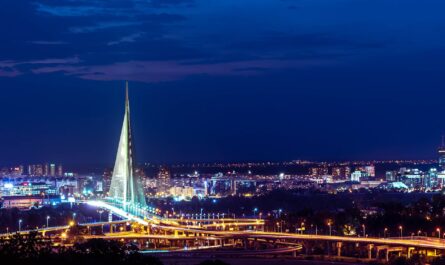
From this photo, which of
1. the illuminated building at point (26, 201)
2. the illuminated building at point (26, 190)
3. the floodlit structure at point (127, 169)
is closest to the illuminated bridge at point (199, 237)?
the floodlit structure at point (127, 169)

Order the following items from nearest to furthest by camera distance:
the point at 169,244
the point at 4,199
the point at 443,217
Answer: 1. the point at 169,244
2. the point at 443,217
3. the point at 4,199

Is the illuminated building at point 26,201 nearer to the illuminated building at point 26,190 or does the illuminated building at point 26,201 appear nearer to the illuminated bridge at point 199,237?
the illuminated building at point 26,190

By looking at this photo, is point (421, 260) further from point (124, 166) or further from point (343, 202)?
point (343, 202)

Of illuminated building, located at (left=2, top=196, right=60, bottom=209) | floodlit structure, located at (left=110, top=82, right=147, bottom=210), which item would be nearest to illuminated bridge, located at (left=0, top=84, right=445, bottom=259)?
floodlit structure, located at (left=110, top=82, right=147, bottom=210)

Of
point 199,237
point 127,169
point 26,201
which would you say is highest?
point 127,169

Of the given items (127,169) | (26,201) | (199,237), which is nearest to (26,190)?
(26,201)

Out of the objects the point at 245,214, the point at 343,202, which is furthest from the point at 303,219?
the point at 343,202

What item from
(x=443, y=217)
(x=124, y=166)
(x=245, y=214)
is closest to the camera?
(x=443, y=217)

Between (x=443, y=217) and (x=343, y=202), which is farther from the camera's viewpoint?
(x=343, y=202)

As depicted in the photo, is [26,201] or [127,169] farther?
[26,201]

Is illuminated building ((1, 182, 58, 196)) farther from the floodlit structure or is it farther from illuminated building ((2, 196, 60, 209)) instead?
the floodlit structure

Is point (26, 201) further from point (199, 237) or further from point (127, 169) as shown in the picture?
point (199, 237)
